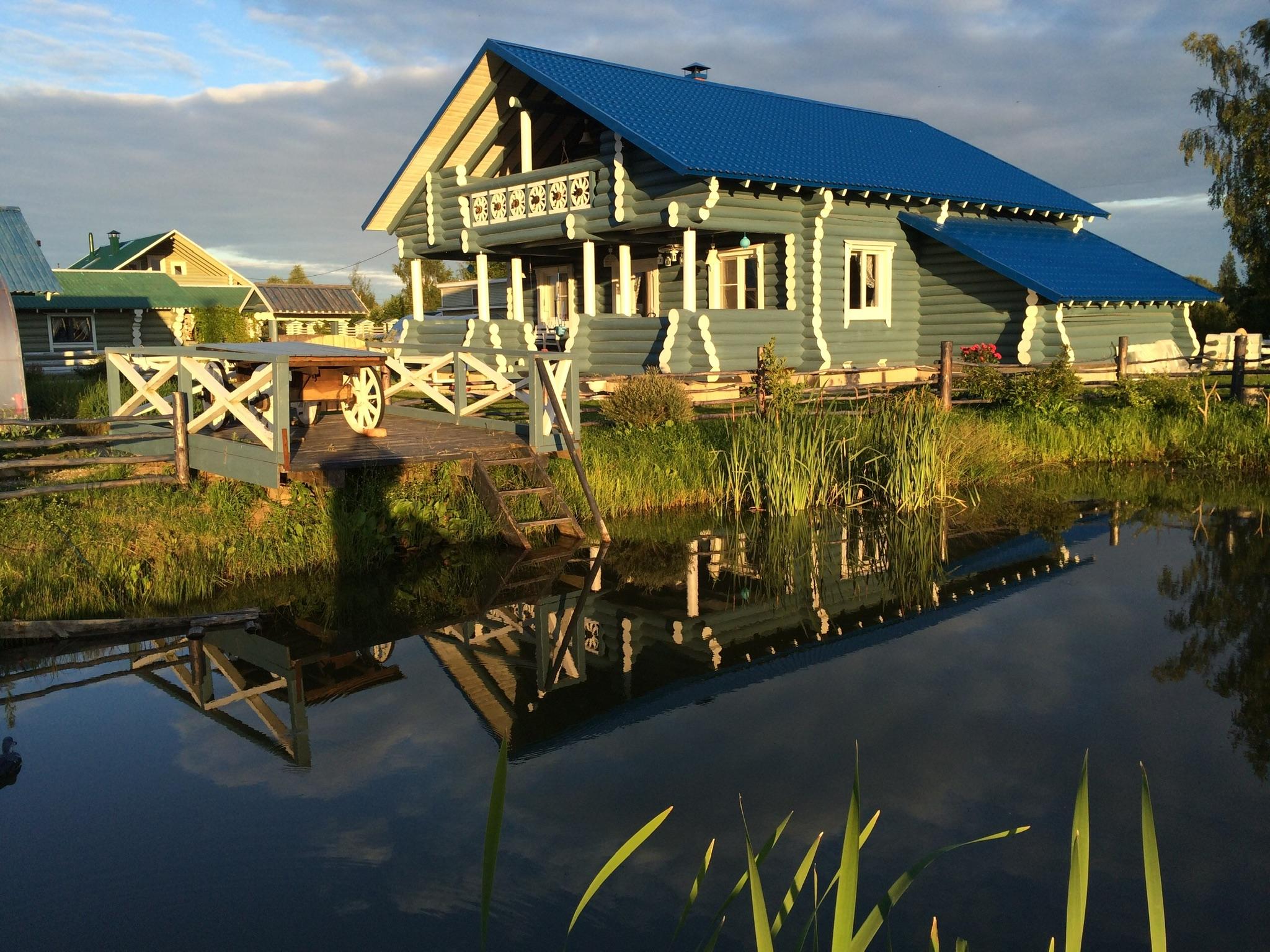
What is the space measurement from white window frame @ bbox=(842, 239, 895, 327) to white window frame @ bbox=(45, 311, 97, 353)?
81.0 feet

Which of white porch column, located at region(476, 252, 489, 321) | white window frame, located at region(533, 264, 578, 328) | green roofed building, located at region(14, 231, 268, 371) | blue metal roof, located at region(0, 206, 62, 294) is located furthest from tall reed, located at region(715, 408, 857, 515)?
green roofed building, located at region(14, 231, 268, 371)

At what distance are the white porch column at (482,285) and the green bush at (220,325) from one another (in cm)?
2183

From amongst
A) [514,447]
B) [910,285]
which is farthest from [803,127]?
[514,447]

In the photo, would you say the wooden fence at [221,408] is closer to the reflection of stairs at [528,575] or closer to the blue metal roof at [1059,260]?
the reflection of stairs at [528,575]

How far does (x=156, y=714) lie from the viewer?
7121 millimetres

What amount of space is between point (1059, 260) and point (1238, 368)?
414 cm

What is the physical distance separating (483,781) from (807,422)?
829 cm

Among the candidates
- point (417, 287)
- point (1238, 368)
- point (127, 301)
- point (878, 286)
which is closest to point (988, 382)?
point (878, 286)

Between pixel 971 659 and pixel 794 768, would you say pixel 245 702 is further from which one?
pixel 971 659

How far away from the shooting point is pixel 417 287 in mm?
24094

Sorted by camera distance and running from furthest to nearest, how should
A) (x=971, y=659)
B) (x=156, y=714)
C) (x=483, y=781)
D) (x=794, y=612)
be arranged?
1. (x=794, y=612)
2. (x=971, y=659)
3. (x=156, y=714)
4. (x=483, y=781)

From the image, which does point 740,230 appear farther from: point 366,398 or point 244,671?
point 244,671

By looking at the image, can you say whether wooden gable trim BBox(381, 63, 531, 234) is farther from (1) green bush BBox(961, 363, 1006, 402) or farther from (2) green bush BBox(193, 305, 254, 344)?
(2) green bush BBox(193, 305, 254, 344)

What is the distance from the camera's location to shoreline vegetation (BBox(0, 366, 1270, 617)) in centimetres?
938
